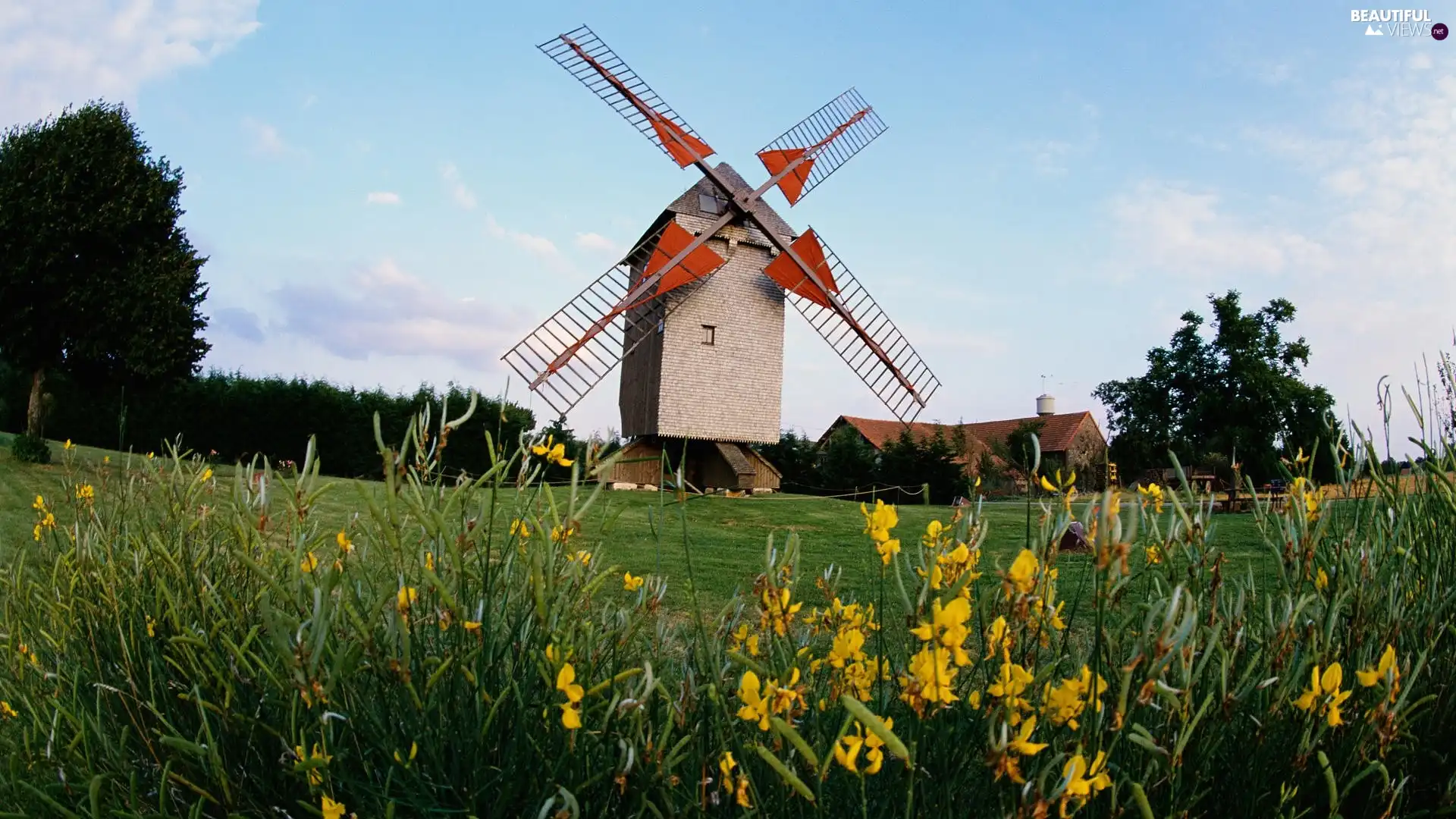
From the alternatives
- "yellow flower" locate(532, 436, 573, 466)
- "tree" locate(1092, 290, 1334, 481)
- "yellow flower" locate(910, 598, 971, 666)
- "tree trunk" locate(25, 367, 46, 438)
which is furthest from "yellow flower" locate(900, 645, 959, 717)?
"tree" locate(1092, 290, 1334, 481)

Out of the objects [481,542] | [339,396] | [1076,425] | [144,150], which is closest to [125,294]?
[144,150]

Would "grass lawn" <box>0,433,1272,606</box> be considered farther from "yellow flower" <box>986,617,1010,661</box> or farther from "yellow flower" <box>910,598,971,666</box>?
"yellow flower" <box>910,598,971,666</box>

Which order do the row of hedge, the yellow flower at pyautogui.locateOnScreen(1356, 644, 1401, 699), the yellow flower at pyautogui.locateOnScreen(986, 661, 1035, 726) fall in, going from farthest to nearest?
the row of hedge < the yellow flower at pyautogui.locateOnScreen(1356, 644, 1401, 699) < the yellow flower at pyautogui.locateOnScreen(986, 661, 1035, 726)

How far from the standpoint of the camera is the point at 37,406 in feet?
66.1

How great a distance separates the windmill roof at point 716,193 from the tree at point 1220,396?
18.6 meters

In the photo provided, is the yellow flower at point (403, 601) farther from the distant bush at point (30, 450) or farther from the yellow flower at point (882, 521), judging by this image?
the distant bush at point (30, 450)

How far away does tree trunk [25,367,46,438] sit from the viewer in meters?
18.8

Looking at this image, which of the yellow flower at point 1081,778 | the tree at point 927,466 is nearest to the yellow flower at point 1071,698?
the yellow flower at point 1081,778

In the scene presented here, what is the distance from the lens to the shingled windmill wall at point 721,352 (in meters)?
18.5

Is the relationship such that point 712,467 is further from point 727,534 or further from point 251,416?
point 251,416

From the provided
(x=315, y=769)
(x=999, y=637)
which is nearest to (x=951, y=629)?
(x=999, y=637)

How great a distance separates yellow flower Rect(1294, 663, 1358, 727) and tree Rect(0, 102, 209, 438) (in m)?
22.0

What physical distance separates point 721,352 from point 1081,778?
1767cm

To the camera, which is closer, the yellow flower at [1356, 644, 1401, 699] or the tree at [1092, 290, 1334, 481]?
the yellow flower at [1356, 644, 1401, 699]
